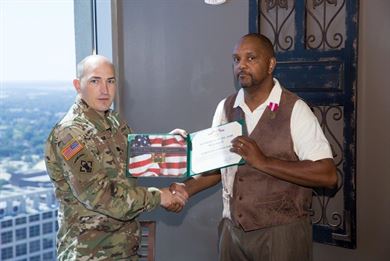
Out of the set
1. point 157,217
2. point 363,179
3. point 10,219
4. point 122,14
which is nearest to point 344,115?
point 363,179

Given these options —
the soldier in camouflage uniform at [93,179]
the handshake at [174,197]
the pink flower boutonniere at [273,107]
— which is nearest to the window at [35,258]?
the soldier in camouflage uniform at [93,179]

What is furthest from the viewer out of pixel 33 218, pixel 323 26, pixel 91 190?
pixel 33 218

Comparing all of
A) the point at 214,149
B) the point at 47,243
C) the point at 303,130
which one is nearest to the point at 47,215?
the point at 47,243

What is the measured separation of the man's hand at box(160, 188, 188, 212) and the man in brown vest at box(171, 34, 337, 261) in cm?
25

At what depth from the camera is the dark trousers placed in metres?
2.00

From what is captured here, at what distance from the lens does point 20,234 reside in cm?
324

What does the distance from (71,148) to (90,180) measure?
14 cm

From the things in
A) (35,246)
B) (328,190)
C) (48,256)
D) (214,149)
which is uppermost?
(214,149)

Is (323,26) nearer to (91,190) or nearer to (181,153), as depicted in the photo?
(181,153)

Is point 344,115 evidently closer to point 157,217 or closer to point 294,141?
point 294,141

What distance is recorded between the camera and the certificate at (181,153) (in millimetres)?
2043

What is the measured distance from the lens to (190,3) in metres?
3.33

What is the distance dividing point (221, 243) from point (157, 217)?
1.46 metres

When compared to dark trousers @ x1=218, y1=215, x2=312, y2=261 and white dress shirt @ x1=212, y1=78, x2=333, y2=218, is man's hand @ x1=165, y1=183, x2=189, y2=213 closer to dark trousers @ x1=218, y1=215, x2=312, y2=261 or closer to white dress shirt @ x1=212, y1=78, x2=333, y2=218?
dark trousers @ x1=218, y1=215, x2=312, y2=261
